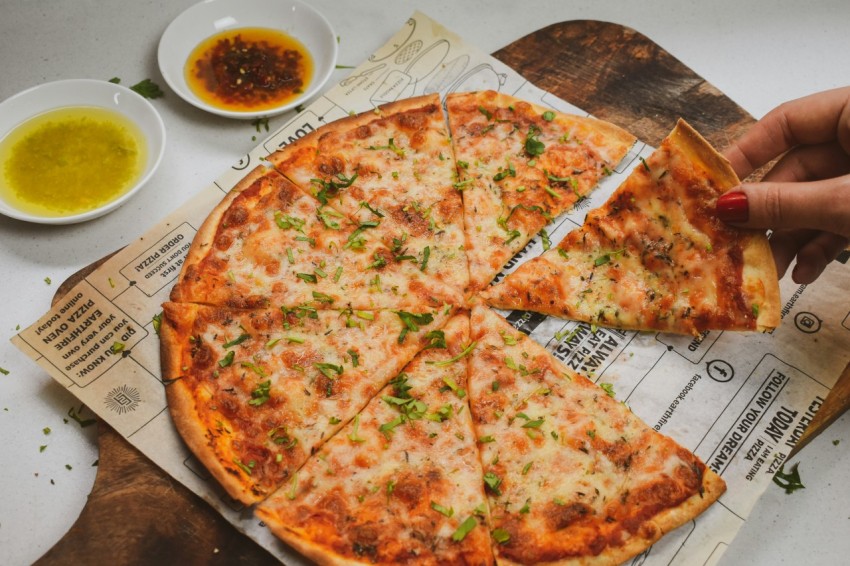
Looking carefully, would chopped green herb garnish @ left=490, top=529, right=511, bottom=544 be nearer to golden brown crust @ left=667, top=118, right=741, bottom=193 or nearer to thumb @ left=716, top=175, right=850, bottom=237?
thumb @ left=716, top=175, right=850, bottom=237

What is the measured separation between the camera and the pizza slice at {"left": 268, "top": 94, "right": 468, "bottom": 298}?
4.80 m

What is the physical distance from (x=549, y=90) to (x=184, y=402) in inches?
133

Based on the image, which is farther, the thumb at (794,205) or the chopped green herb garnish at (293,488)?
the chopped green herb garnish at (293,488)

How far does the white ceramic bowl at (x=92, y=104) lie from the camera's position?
515cm

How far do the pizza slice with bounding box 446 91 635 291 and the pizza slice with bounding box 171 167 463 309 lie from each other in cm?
48

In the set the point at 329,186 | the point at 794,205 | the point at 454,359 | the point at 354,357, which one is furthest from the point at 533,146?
the point at 354,357

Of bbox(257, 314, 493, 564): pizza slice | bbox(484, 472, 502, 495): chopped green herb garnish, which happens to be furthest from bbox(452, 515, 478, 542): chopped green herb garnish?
bbox(484, 472, 502, 495): chopped green herb garnish

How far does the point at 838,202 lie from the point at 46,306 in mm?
4603

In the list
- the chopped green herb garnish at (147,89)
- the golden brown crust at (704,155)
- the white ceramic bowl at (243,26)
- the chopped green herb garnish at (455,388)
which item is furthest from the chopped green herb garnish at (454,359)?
the chopped green herb garnish at (147,89)

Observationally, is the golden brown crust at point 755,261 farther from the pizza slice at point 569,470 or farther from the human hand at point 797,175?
the pizza slice at point 569,470

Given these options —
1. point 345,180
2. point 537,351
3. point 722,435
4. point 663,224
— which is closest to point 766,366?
point 722,435

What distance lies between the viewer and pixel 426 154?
514 centimetres

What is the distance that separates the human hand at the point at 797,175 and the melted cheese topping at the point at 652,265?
0.29 metres

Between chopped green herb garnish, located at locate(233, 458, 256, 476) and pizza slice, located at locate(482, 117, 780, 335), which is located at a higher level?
pizza slice, located at locate(482, 117, 780, 335)
